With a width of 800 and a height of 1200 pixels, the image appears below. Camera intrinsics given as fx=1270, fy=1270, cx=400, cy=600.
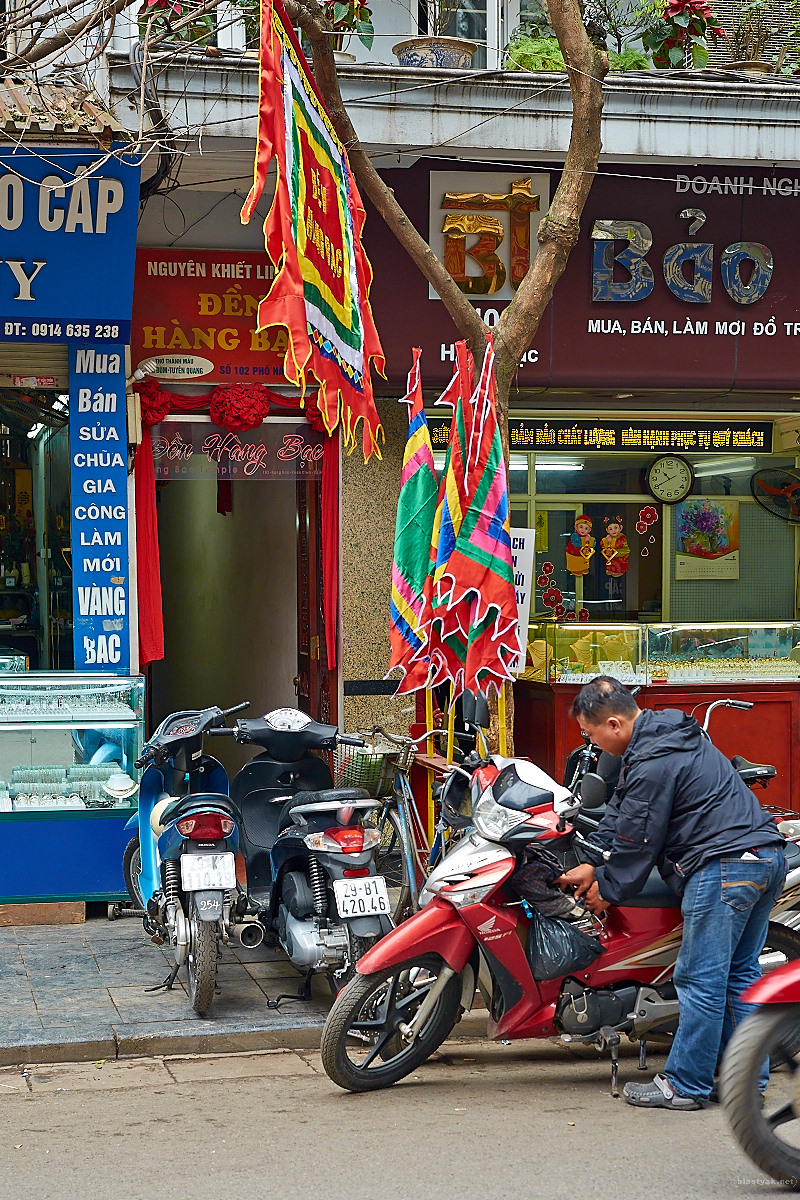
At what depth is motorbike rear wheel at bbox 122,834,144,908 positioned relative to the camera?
665cm

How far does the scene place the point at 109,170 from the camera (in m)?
7.46

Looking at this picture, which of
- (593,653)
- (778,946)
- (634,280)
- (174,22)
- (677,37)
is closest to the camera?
(778,946)

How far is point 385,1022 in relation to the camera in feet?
15.7

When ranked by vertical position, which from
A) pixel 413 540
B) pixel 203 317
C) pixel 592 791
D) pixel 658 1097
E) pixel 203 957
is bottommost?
pixel 658 1097

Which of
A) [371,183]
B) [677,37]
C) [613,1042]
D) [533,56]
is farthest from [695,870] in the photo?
[677,37]

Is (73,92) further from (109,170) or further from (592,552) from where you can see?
(592,552)

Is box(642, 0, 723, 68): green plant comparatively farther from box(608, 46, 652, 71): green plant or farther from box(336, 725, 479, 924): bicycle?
box(336, 725, 479, 924): bicycle

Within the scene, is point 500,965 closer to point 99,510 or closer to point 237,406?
point 99,510

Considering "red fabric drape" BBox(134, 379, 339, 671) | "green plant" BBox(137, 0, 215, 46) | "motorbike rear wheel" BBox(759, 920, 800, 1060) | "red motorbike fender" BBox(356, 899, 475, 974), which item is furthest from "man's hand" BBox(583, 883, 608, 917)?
"green plant" BBox(137, 0, 215, 46)

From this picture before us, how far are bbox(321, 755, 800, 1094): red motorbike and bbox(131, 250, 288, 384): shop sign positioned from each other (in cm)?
460

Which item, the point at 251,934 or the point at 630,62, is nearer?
the point at 251,934

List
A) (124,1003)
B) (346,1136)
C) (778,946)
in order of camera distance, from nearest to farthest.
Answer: (346,1136) < (778,946) < (124,1003)

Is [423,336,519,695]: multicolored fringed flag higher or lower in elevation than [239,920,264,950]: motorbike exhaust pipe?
higher

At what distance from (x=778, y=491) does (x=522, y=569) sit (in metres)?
2.81
